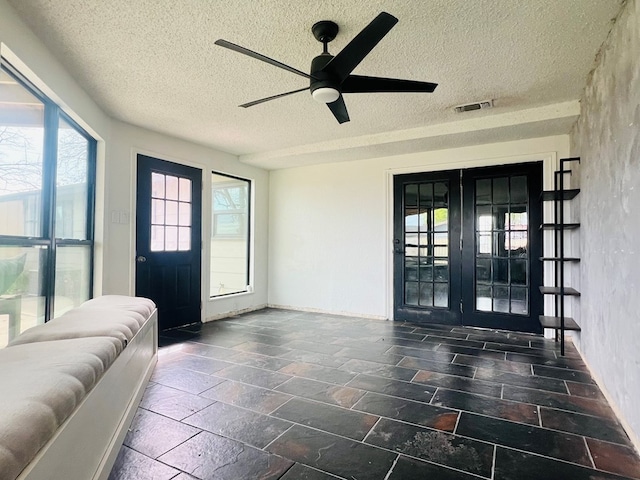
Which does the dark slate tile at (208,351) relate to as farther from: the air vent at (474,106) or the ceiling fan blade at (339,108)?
the air vent at (474,106)

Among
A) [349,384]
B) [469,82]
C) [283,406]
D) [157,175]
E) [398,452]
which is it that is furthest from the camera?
[157,175]

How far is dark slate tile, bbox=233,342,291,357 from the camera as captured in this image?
338 centimetres

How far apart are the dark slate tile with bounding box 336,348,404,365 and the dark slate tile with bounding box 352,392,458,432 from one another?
74 centimetres

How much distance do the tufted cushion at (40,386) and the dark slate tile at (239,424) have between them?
71 centimetres

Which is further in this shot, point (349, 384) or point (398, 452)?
point (349, 384)

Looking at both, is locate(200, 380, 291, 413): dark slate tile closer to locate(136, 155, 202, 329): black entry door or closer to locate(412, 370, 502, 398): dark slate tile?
locate(412, 370, 502, 398): dark slate tile

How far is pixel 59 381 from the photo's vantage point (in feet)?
3.96

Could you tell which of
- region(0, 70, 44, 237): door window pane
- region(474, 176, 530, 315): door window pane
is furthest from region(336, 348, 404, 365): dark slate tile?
region(0, 70, 44, 237): door window pane

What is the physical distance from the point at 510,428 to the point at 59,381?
2.18m

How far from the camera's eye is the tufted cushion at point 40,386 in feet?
3.00

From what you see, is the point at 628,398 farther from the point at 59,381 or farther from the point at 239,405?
the point at 59,381

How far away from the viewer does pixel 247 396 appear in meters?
2.42

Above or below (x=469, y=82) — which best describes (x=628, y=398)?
below

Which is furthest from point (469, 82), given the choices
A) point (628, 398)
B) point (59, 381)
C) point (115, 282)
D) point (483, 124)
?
point (115, 282)
